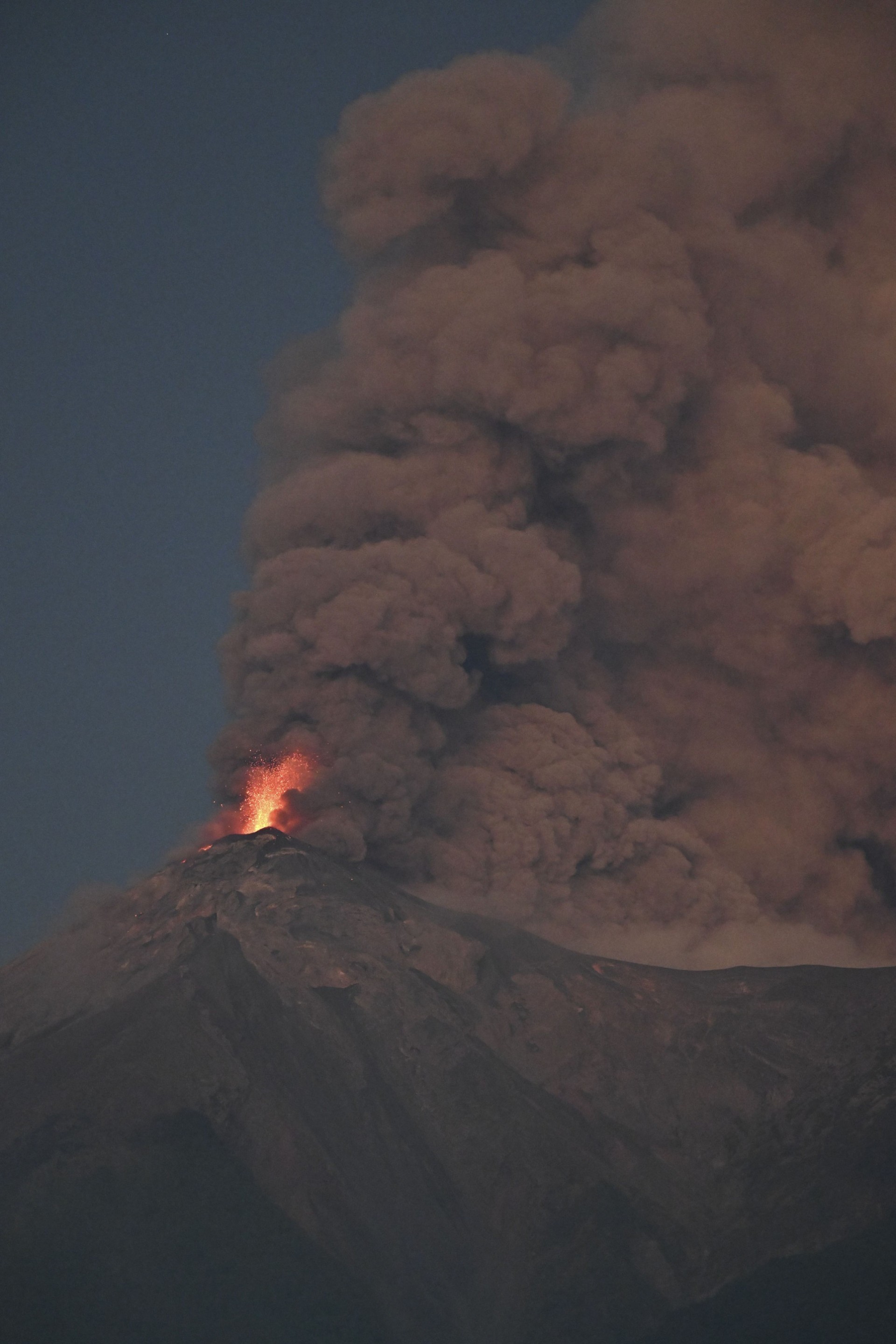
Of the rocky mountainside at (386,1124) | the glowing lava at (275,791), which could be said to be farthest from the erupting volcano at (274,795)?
the rocky mountainside at (386,1124)

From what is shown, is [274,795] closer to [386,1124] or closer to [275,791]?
[275,791]

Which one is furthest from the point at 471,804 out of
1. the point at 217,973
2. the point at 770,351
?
the point at 770,351

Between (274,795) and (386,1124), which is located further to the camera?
(274,795)

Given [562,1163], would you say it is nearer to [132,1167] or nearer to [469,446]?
[132,1167]

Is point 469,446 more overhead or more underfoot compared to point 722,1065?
more overhead

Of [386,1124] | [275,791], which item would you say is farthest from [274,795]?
[386,1124]

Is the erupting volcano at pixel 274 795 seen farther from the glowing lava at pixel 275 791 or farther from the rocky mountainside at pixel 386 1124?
the rocky mountainside at pixel 386 1124
